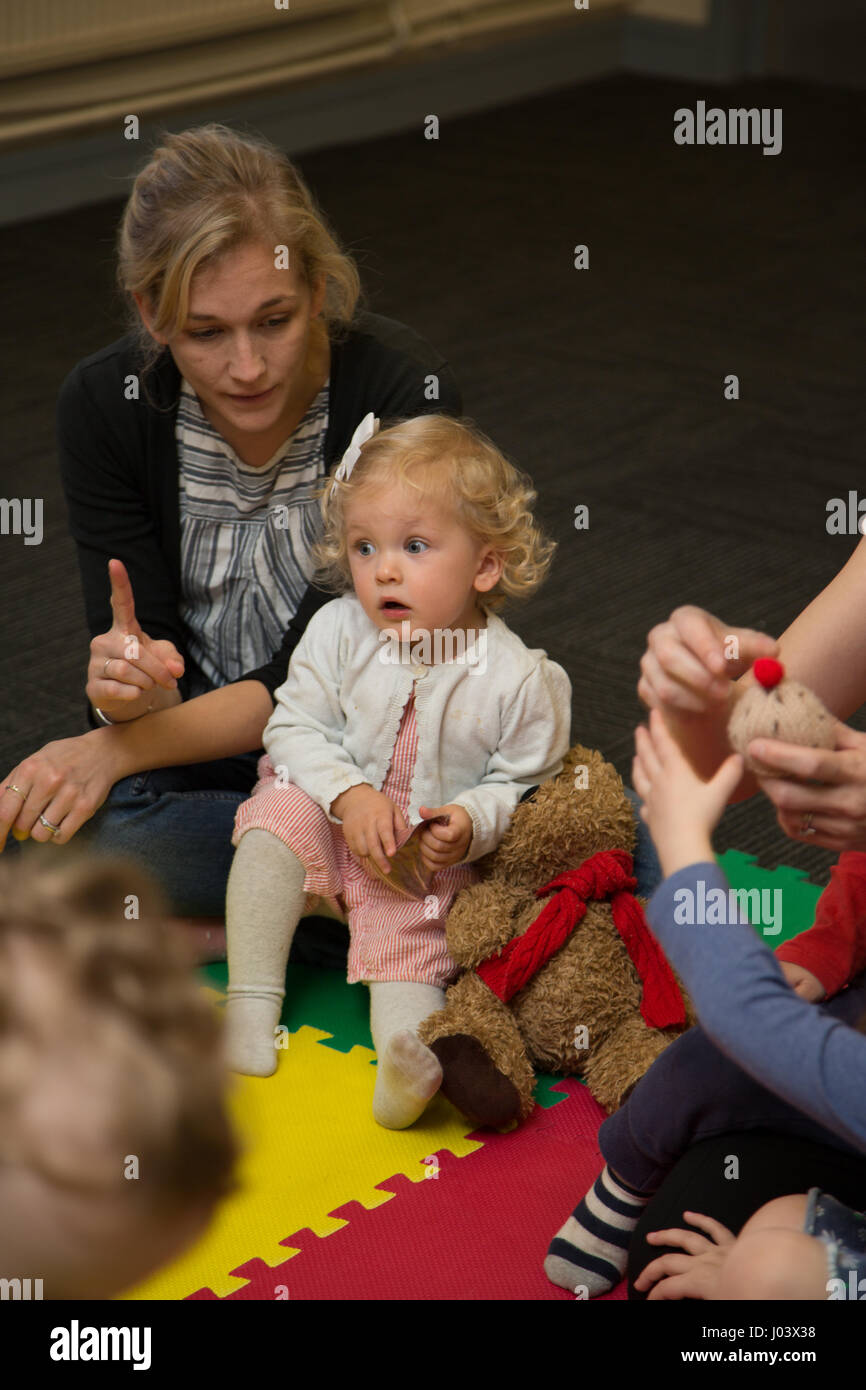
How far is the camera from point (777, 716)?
98 centimetres

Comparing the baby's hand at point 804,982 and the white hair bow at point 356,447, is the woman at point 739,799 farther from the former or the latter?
the white hair bow at point 356,447

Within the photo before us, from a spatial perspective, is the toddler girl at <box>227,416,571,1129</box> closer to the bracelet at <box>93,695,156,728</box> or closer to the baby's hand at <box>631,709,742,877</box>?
the bracelet at <box>93,695,156,728</box>

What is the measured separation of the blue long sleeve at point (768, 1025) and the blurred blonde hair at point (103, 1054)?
333 mm

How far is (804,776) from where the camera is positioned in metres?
0.97

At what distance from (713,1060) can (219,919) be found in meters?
0.69

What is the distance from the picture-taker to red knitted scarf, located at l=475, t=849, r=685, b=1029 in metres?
1.45

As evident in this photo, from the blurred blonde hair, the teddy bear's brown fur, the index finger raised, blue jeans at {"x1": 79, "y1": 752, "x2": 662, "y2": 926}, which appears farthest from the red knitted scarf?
the blurred blonde hair

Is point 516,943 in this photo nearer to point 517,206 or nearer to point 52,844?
point 52,844

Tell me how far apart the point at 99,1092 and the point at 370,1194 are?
0.77m

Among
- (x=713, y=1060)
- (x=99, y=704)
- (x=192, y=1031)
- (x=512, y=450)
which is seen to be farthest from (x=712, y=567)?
(x=192, y=1031)

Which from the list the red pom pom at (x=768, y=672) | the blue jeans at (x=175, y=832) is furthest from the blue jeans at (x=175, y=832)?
the red pom pom at (x=768, y=672)

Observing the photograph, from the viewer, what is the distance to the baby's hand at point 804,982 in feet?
4.17

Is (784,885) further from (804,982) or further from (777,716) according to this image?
(777,716)

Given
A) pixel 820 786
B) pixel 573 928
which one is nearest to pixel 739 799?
pixel 820 786
